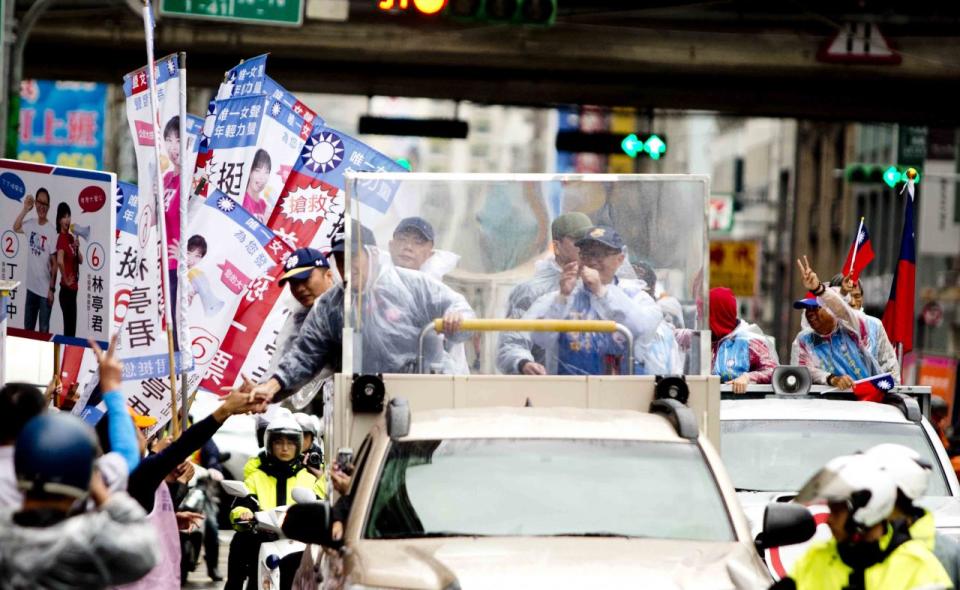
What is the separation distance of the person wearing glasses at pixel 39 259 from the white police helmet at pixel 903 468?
5.59m

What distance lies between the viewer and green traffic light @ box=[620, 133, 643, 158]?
28797 millimetres

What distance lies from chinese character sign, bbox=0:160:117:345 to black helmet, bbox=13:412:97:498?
4.96m

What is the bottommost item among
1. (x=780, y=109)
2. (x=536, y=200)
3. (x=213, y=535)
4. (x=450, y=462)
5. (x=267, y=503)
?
(x=213, y=535)

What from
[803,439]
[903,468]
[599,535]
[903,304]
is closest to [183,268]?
[599,535]

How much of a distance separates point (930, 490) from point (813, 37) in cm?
1559

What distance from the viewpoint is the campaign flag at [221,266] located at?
40.4 ft

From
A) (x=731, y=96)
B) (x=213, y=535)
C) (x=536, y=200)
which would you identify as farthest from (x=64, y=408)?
(x=731, y=96)

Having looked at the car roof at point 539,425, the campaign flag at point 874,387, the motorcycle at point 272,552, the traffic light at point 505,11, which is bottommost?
the motorcycle at point 272,552

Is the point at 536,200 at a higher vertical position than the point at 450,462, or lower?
higher

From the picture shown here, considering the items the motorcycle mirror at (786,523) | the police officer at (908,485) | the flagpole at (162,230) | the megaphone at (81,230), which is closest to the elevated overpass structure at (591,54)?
the megaphone at (81,230)

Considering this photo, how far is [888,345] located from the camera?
13805mm

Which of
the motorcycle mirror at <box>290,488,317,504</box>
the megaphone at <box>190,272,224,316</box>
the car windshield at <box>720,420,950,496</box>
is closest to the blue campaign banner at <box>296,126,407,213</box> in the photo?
the megaphone at <box>190,272,224,316</box>

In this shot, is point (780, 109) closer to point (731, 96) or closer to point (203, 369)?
point (731, 96)

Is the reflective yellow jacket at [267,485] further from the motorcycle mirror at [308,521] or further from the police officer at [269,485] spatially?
the motorcycle mirror at [308,521]
